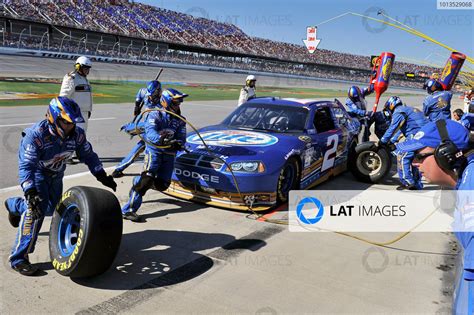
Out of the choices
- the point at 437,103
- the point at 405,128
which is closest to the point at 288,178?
the point at 405,128

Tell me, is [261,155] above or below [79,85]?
below

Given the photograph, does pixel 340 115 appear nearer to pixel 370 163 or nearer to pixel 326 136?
pixel 370 163

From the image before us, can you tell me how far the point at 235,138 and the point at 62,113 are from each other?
308 cm

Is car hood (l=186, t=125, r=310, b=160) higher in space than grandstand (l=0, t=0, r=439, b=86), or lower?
lower

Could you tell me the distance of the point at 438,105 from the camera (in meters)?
8.91

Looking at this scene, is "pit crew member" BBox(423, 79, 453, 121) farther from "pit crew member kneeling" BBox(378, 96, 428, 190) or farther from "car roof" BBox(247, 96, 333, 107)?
"car roof" BBox(247, 96, 333, 107)

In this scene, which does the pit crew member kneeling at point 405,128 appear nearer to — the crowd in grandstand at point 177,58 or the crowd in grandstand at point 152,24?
the crowd in grandstand at point 177,58

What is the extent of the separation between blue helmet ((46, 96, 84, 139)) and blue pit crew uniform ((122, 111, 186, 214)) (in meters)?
1.54

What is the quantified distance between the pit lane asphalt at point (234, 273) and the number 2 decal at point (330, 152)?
1811 mm

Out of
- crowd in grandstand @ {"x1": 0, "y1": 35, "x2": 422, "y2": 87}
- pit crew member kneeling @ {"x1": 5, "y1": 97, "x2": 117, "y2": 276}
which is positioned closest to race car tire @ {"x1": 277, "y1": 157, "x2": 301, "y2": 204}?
pit crew member kneeling @ {"x1": 5, "y1": 97, "x2": 117, "y2": 276}

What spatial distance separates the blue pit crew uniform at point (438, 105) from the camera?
29.2 feet

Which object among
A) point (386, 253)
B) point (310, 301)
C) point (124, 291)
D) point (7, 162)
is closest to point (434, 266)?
point (386, 253)

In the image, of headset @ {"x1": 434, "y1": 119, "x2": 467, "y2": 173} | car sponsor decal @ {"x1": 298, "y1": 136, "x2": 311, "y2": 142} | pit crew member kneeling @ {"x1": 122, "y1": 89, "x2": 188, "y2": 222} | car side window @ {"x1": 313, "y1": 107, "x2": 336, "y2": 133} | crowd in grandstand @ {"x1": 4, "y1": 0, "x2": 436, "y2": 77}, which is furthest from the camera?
crowd in grandstand @ {"x1": 4, "y1": 0, "x2": 436, "y2": 77}

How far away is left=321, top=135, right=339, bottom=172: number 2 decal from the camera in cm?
717
